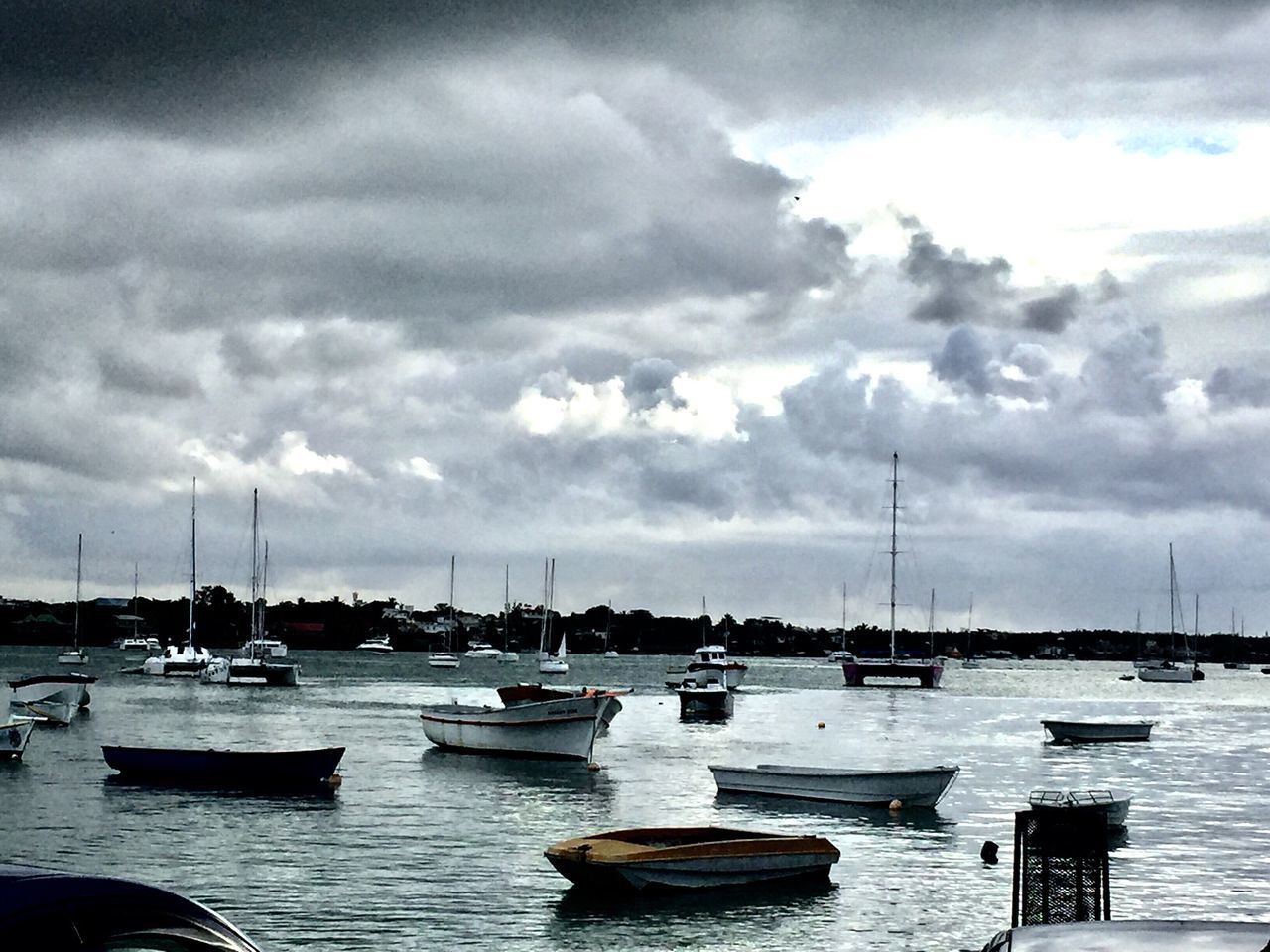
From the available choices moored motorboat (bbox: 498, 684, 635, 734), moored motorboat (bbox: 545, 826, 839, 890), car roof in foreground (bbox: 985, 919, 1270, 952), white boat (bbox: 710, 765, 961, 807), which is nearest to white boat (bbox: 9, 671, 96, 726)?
moored motorboat (bbox: 498, 684, 635, 734)

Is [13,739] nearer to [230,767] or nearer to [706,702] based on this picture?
[230,767]

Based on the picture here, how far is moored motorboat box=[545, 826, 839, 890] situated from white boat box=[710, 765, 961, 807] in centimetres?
1497

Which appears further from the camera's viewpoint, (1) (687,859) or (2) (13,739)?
(2) (13,739)

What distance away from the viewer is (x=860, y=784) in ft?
161

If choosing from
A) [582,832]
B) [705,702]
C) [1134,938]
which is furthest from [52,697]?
[1134,938]

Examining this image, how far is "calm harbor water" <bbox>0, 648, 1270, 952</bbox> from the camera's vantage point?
29.3m

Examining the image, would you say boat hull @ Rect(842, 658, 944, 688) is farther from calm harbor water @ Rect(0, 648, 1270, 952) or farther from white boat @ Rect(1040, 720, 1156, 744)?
white boat @ Rect(1040, 720, 1156, 744)

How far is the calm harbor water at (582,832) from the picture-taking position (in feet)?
96.0

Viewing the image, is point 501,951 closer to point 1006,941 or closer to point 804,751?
point 1006,941

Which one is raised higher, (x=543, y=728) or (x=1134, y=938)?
(x=1134, y=938)

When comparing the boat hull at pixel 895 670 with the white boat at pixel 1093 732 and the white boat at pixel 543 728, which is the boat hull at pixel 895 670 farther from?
the white boat at pixel 543 728

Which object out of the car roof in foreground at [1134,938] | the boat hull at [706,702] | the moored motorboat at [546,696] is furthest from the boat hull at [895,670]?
the car roof in foreground at [1134,938]

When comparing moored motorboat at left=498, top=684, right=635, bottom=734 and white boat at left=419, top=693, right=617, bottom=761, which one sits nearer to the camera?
white boat at left=419, top=693, right=617, bottom=761

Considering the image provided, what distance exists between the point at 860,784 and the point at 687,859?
1873 cm
